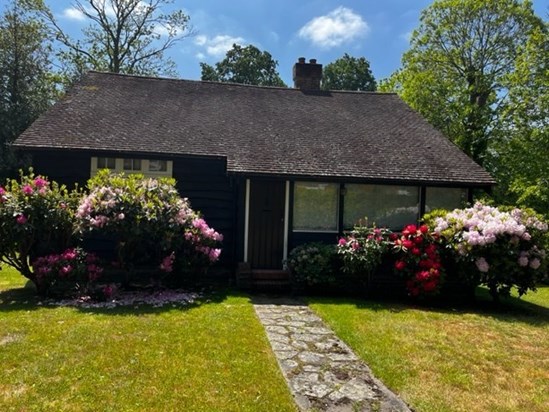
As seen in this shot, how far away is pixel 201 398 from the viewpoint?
3643 millimetres

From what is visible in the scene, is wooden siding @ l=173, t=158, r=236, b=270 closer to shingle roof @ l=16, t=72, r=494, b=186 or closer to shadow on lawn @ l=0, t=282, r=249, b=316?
shingle roof @ l=16, t=72, r=494, b=186

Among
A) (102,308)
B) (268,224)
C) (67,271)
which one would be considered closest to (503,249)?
(268,224)

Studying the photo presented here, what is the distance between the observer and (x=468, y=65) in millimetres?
21422

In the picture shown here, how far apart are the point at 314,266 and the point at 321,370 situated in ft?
12.8

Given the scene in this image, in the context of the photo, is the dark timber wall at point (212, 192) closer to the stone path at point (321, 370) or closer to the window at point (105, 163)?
the window at point (105, 163)

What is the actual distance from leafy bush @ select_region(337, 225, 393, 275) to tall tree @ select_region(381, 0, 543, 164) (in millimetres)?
14201

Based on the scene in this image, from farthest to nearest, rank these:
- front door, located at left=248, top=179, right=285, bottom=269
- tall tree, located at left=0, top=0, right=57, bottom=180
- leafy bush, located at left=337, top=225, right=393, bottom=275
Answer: tall tree, located at left=0, top=0, right=57, bottom=180 → front door, located at left=248, top=179, right=285, bottom=269 → leafy bush, located at left=337, top=225, right=393, bottom=275

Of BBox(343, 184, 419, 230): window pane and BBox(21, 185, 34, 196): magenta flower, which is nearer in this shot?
BBox(21, 185, 34, 196): magenta flower

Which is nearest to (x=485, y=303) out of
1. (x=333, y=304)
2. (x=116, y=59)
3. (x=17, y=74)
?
(x=333, y=304)

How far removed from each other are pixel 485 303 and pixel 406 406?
18.4 ft

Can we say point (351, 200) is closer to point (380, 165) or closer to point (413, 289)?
point (380, 165)

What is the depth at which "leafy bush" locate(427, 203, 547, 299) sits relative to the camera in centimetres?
745

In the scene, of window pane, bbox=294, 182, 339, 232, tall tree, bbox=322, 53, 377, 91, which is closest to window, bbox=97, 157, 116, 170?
window pane, bbox=294, 182, 339, 232

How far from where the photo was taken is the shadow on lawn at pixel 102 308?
6.38m
